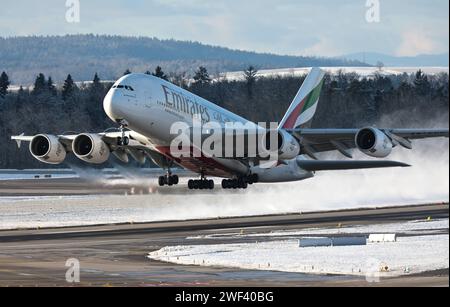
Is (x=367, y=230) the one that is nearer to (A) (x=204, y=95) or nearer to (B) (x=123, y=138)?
(B) (x=123, y=138)

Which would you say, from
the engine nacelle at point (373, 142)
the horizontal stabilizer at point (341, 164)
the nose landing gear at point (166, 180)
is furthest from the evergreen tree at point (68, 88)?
the engine nacelle at point (373, 142)

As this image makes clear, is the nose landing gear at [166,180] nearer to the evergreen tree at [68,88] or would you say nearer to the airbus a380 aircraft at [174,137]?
the airbus a380 aircraft at [174,137]

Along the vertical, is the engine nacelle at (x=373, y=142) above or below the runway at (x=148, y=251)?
above

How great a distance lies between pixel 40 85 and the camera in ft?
511

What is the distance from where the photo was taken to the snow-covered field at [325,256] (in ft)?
106

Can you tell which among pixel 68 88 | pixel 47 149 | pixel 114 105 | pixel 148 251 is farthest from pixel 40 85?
pixel 148 251

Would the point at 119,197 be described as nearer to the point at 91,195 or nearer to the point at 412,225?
the point at 91,195

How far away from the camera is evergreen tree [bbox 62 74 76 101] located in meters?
147

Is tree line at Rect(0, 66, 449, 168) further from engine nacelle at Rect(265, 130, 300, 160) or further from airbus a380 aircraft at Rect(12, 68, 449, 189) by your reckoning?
engine nacelle at Rect(265, 130, 300, 160)

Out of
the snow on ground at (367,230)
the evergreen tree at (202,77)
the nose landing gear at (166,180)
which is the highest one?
the evergreen tree at (202,77)

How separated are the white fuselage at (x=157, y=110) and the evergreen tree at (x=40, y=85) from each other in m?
99.2

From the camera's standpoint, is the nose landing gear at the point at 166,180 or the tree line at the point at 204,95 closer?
the nose landing gear at the point at 166,180

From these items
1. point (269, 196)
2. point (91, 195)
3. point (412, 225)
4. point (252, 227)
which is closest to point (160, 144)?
point (252, 227)

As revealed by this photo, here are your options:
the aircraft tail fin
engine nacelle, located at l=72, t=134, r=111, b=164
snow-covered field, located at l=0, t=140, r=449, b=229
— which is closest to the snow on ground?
snow-covered field, located at l=0, t=140, r=449, b=229
